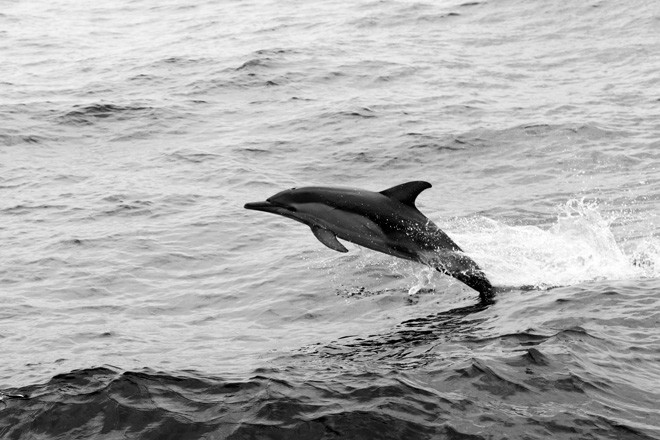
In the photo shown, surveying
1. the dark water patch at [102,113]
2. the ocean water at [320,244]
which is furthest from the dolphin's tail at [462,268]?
the dark water patch at [102,113]

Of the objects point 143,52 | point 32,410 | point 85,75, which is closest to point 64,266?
point 32,410

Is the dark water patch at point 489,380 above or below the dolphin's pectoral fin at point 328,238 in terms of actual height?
below

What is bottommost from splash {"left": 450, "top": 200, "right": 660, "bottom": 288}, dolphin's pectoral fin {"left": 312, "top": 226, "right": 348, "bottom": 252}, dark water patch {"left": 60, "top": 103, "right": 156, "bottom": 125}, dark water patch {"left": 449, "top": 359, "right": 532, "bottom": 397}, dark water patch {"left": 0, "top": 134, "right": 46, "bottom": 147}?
dark water patch {"left": 0, "top": 134, "right": 46, "bottom": 147}

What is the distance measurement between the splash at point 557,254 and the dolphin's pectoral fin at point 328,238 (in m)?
2.15

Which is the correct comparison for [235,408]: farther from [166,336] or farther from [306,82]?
[306,82]

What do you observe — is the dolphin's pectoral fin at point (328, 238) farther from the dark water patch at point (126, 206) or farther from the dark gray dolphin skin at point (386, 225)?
the dark water patch at point (126, 206)

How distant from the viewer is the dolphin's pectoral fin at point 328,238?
1113cm

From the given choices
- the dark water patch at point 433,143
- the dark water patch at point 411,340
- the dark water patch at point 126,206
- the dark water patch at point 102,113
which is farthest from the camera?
the dark water patch at point 102,113

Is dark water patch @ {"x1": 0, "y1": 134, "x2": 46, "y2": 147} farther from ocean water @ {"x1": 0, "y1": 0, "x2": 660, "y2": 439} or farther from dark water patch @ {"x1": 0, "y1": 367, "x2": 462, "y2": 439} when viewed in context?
dark water patch @ {"x1": 0, "y1": 367, "x2": 462, "y2": 439}

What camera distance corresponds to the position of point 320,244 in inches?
594

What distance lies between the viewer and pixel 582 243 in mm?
13125

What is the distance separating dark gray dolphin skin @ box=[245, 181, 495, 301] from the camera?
36.3 ft

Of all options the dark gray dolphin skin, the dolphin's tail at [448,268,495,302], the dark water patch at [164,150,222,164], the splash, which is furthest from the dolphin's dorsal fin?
the dark water patch at [164,150,222,164]

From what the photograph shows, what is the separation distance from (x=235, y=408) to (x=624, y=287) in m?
4.84
